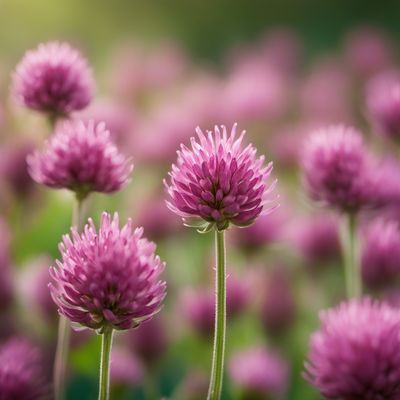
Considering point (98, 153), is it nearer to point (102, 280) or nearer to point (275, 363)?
point (102, 280)

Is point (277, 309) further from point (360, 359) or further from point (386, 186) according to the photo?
point (360, 359)

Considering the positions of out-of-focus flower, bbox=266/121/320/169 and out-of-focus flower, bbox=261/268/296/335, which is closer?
out-of-focus flower, bbox=261/268/296/335

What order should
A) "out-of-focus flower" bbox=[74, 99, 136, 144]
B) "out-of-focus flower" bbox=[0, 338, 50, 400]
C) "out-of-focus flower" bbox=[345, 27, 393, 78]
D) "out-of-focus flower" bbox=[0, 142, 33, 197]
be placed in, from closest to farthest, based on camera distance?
"out-of-focus flower" bbox=[0, 338, 50, 400]
"out-of-focus flower" bbox=[0, 142, 33, 197]
"out-of-focus flower" bbox=[74, 99, 136, 144]
"out-of-focus flower" bbox=[345, 27, 393, 78]

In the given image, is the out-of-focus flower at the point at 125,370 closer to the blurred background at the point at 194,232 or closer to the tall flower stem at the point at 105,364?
the blurred background at the point at 194,232

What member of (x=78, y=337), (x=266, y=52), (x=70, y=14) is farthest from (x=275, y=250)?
(x=70, y=14)

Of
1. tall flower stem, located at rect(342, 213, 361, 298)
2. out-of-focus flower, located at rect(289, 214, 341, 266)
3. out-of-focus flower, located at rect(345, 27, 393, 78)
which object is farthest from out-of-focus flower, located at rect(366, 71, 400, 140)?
out-of-focus flower, located at rect(345, 27, 393, 78)

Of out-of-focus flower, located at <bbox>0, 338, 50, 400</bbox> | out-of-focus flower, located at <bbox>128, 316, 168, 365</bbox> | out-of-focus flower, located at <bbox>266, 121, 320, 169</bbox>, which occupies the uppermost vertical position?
out-of-focus flower, located at <bbox>266, 121, 320, 169</bbox>

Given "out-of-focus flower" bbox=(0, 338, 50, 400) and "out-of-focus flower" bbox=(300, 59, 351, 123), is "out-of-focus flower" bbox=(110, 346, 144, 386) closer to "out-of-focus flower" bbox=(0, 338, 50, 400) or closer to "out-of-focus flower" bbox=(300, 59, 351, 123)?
"out-of-focus flower" bbox=(0, 338, 50, 400)
